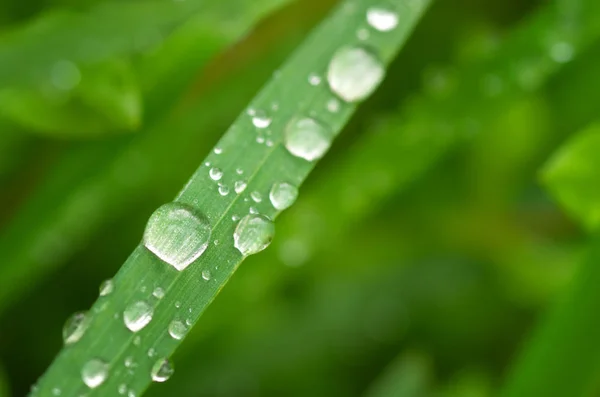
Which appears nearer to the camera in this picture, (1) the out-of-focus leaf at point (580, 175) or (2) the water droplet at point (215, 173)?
(2) the water droplet at point (215, 173)

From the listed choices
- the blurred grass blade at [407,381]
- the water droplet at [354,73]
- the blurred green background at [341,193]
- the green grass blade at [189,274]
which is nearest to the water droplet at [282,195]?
the green grass blade at [189,274]

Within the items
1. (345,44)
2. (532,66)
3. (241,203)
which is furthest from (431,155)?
(241,203)

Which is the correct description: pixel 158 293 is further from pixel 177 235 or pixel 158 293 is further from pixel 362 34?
pixel 362 34

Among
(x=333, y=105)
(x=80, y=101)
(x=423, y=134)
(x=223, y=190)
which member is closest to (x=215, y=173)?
(x=223, y=190)

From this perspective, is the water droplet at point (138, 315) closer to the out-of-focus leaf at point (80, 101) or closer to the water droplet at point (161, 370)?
the water droplet at point (161, 370)

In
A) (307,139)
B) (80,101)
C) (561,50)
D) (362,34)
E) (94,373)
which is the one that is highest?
(561,50)

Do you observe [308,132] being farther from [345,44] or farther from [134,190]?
[134,190]

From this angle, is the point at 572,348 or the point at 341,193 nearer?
the point at 572,348

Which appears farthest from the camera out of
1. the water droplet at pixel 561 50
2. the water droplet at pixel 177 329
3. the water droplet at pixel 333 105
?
the water droplet at pixel 561 50
